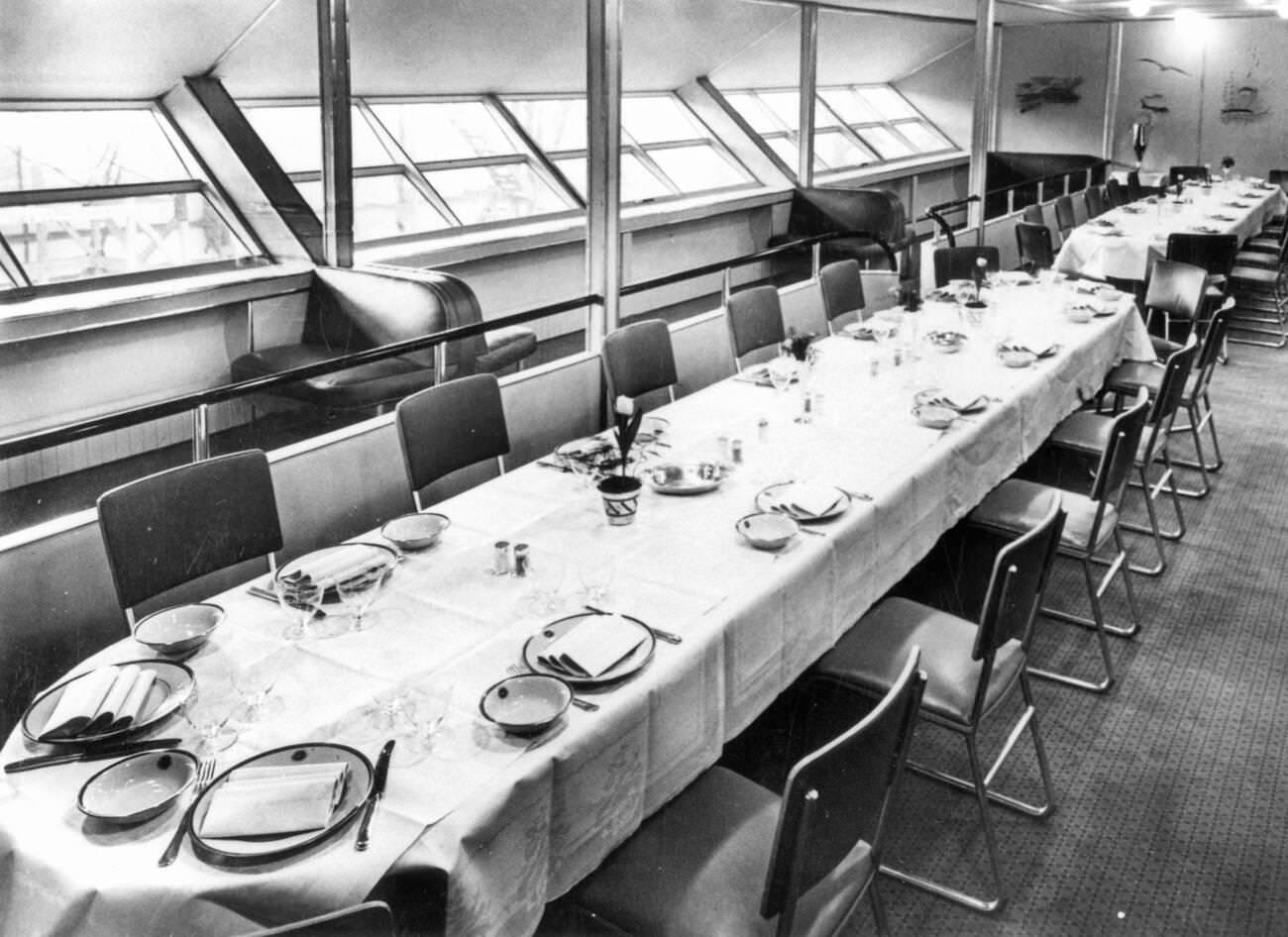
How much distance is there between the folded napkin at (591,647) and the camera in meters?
2.14

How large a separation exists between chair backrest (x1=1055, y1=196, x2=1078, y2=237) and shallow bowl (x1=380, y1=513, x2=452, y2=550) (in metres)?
7.58

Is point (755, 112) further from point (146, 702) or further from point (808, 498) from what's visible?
point (146, 702)

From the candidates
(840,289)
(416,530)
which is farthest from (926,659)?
(840,289)

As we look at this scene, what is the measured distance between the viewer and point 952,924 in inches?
102

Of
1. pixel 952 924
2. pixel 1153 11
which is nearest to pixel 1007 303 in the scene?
pixel 952 924

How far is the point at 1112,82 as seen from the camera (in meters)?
13.7

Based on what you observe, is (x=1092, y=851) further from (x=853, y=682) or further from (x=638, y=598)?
(x=638, y=598)

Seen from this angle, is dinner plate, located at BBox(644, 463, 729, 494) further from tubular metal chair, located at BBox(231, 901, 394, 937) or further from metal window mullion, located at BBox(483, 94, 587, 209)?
metal window mullion, located at BBox(483, 94, 587, 209)

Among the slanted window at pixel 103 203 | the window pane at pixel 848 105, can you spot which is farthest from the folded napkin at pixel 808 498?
the window pane at pixel 848 105

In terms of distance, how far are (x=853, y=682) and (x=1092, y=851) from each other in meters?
0.74

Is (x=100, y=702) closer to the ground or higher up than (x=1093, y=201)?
closer to the ground

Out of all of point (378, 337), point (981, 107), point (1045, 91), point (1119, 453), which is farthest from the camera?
point (1045, 91)

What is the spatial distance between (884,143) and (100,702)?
1302 cm

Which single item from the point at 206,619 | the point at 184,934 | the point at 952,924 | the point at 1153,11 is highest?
the point at 1153,11
